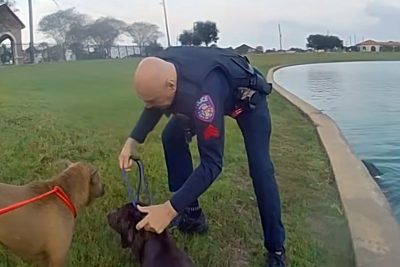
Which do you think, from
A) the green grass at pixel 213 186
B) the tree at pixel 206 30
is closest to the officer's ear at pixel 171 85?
the green grass at pixel 213 186

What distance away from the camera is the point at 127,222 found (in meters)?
3.80

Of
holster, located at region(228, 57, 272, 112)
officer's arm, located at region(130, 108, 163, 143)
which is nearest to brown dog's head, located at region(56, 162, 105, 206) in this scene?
officer's arm, located at region(130, 108, 163, 143)

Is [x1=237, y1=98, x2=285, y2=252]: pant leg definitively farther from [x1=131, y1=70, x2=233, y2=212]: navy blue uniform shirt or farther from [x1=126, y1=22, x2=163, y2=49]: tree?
[x1=126, y1=22, x2=163, y2=49]: tree

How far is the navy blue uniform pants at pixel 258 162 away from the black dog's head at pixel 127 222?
2.47 ft

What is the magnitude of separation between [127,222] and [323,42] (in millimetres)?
86133

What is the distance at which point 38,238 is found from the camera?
11.5 feet

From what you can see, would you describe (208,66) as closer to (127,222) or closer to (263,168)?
(263,168)

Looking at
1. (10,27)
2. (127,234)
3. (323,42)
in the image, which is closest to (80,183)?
(127,234)

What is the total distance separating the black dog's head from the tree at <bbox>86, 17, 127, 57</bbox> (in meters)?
66.9

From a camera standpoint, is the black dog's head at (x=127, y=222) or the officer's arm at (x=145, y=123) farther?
the officer's arm at (x=145, y=123)

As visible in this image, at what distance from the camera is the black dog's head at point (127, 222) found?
374 cm

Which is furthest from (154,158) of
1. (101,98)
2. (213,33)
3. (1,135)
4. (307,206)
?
(213,33)

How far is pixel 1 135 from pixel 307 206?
13.2ft

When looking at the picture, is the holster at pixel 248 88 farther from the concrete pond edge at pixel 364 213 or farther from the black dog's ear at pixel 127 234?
the concrete pond edge at pixel 364 213
